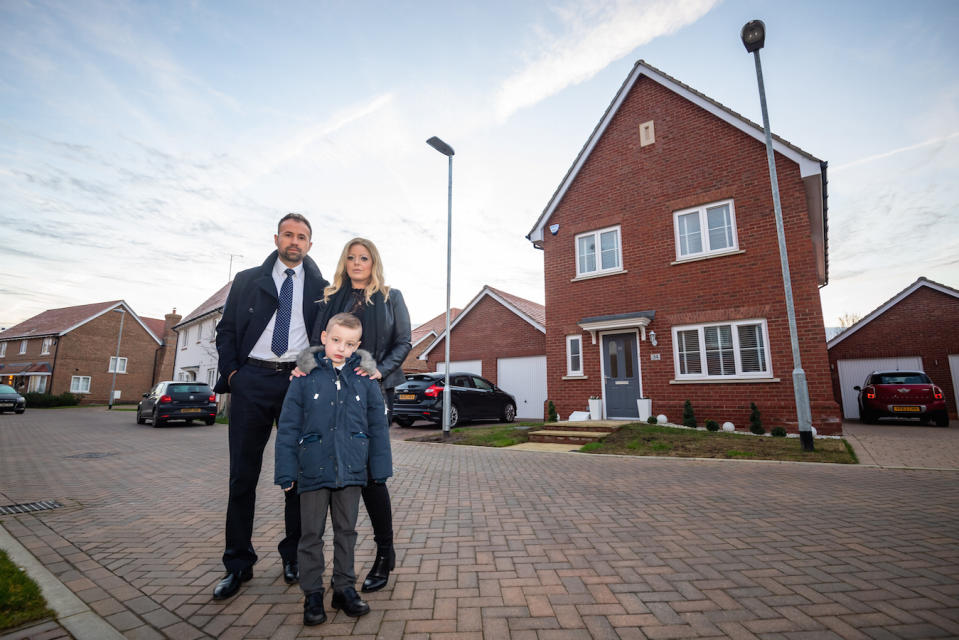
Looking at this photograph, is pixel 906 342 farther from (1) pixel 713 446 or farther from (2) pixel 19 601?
(2) pixel 19 601

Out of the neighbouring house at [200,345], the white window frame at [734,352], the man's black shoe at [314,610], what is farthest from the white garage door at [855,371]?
the neighbouring house at [200,345]

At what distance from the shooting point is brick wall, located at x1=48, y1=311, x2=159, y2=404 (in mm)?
36781

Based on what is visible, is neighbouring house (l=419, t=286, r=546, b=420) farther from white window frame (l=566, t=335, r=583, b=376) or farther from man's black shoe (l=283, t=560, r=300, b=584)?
man's black shoe (l=283, t=560, r=300, b=584)

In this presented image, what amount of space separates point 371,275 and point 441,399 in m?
10.1

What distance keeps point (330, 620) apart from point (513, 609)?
36.8 inches

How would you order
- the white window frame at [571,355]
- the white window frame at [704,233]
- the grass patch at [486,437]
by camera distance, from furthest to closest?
the white window frame at [571,355], the white window frame at [704,233], the grass patch at [486,437]

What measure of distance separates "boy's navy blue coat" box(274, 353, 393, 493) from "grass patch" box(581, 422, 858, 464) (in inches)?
258

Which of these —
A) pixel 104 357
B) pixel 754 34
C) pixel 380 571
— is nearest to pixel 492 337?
pixel 754 34

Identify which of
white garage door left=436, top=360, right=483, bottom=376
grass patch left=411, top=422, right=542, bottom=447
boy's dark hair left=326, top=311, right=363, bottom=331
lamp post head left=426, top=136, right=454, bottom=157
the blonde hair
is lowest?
grass patch left=411, top=422, right=542, bottom=447

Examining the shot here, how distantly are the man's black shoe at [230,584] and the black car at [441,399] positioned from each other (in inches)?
394

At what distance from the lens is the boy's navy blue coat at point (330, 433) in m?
2.38

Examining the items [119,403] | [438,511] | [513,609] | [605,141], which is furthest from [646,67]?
[119,403]

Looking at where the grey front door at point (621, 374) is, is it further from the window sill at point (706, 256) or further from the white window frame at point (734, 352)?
the window sill at point (706, 256)

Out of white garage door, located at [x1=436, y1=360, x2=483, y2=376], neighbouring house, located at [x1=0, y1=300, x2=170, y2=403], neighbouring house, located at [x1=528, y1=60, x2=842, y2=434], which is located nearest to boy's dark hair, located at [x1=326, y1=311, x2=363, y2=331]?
neighbouring house, located at [x1=528, y1=60, x2=842, y2=434]
